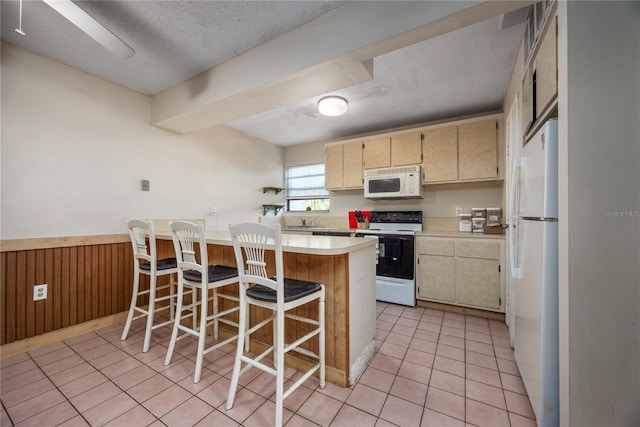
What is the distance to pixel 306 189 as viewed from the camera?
494cm

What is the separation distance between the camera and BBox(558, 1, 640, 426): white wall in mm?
1021

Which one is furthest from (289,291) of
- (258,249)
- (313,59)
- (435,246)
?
(435,246)

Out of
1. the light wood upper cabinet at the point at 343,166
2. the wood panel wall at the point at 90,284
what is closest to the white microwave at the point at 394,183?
the light wood upper cabinet at the point at 343,166

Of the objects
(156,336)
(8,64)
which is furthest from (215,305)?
(8,64)

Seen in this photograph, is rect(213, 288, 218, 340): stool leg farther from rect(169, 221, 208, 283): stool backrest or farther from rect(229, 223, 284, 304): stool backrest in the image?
rect(229, 223, 284, 304): stool backrest

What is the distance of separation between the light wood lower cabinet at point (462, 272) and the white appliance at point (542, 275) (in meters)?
1.41

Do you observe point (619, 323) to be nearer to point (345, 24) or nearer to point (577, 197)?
point (577, 197)

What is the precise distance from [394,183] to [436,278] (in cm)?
133

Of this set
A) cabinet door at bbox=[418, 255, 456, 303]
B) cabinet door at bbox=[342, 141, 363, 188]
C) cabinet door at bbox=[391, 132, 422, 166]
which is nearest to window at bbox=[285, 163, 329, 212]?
cabinet door at bbox=[342, 141, 363, 188]

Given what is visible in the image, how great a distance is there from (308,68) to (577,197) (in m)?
1.72

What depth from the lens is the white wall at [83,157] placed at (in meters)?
2.12

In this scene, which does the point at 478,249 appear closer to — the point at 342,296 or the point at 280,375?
the point at 342,296

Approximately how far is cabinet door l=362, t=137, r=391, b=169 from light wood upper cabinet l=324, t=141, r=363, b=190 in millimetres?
100

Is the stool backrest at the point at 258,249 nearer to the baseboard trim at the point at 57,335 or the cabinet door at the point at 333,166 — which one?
the baseboard trim at the point at 57,335
